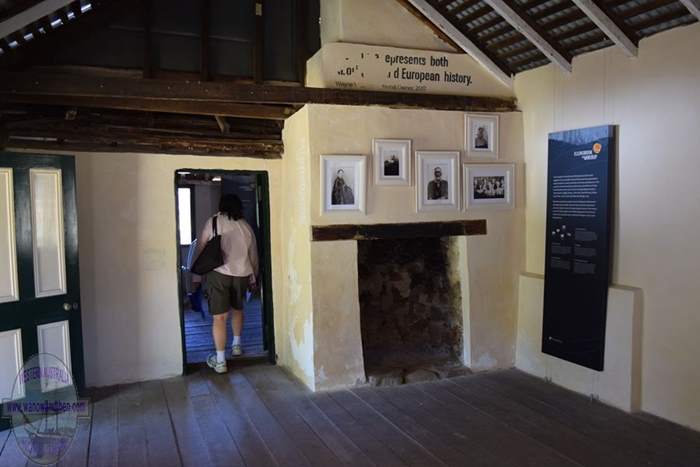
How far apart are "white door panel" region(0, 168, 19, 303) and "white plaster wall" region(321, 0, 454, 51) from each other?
9.94 ft

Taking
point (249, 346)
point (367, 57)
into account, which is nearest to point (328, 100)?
point (367, 57)

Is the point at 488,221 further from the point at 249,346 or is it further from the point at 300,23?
the point at 249,346

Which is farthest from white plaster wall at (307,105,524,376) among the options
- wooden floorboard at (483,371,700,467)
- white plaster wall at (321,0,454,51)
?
white plaster wall at (321,0,454,51)

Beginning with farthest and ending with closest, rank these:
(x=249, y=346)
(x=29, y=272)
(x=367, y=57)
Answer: (x=249, y=346) → (x=367, y=57) → (x=29, y=272)

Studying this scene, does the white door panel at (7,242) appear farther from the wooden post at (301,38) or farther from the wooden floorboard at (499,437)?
the wooden floorboard at (499,437)

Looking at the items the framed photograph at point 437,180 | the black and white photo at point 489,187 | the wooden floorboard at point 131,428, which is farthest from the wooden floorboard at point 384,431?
the black and white photo at point 489,187

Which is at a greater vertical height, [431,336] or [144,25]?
[144,25]

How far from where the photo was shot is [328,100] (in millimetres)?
4793

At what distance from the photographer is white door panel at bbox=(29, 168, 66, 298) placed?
4.34m

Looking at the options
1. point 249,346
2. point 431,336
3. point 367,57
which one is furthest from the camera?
point 249,346

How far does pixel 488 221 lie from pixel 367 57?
1.98 metres

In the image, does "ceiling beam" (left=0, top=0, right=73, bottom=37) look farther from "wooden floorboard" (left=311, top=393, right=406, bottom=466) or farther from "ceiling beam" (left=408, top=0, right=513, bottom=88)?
"wooden floorboard" (left=311, top=393, right=406, bottom=466)

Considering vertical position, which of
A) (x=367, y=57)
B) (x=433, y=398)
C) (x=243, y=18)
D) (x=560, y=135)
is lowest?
(x=433, y=398)

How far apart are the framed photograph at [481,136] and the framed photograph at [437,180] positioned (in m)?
0.21
